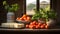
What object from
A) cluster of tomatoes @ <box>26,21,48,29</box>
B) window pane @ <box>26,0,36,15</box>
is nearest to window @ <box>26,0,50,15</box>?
window pane @ <box>26,0,36,15</box>

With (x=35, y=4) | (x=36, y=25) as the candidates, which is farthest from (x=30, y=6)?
(x=36, y=25)

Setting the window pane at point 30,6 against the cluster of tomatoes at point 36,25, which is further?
the window pane at point 30,6

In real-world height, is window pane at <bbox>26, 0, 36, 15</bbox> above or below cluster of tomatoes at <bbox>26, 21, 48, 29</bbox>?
above

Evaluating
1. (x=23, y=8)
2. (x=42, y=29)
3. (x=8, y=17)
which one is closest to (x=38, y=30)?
(x=42, y=29)

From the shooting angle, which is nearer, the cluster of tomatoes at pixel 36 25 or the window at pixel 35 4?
the cluster of tomatoes at pixel 36 25

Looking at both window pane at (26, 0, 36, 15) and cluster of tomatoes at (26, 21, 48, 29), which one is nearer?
cluster of tomatoes at (26, 21, 48, 29)

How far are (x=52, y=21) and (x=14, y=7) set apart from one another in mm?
447

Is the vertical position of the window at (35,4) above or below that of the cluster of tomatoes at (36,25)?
above

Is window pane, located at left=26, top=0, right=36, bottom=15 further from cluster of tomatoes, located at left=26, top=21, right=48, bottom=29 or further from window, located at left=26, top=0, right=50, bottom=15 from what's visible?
Result: cluster of tomatoes, located at left=26, top=21, right=48, bottom=29

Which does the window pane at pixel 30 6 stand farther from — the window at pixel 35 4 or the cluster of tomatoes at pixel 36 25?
the cluster of tomatoes at pixel 36 25

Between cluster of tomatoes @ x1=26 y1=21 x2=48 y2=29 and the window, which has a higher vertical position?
the window

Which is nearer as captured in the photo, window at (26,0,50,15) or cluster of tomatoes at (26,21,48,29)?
cluster of tomatoes at (26,21,48,29)

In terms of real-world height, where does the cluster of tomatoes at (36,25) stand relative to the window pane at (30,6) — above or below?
below

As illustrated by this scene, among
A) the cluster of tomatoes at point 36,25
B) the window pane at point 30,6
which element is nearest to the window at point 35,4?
the window pane at point 30,6
